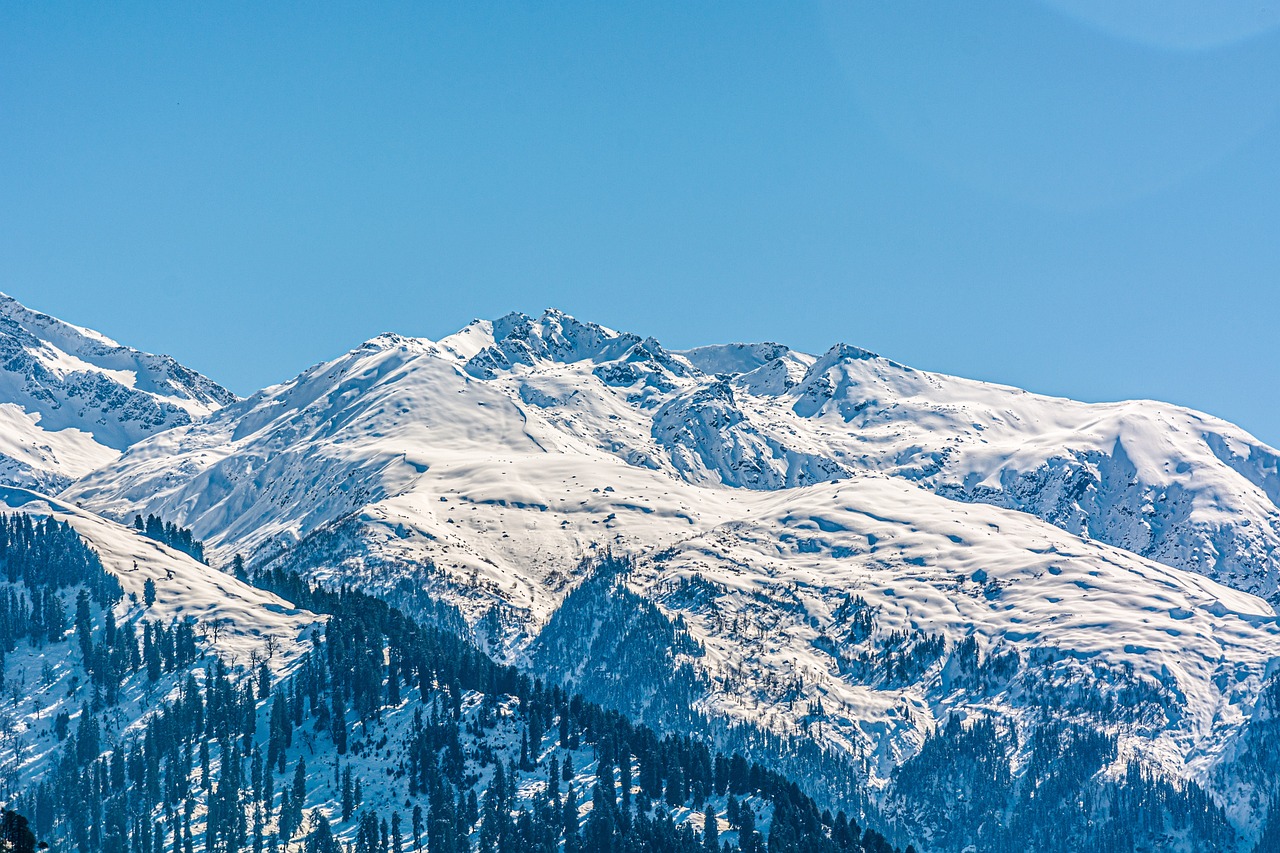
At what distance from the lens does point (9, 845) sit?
131125 mm
